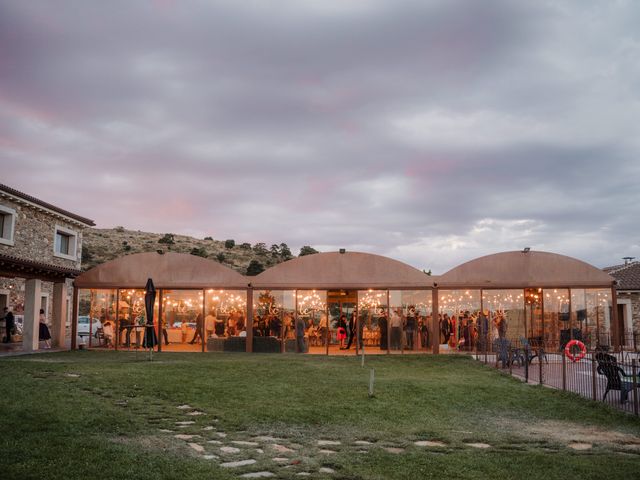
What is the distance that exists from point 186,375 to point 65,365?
12.3 ft

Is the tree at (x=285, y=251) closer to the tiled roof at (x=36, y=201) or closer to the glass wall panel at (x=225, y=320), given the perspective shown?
the tiled roof at (x=36, y=201)

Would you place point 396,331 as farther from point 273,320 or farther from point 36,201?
point 36,201

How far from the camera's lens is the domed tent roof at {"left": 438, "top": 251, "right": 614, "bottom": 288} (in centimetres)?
2295

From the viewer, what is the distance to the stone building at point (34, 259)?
68.0 feet

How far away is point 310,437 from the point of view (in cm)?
793

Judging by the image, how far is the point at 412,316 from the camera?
75.9 feet

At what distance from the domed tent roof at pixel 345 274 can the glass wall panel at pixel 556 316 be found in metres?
4.69

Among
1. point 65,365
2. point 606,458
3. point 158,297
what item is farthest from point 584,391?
point 158,297

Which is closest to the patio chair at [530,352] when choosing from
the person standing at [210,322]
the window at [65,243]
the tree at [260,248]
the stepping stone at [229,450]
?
the stepping stone at [229,450]

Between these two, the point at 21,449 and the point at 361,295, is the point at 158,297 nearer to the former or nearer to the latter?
the point at 361,295

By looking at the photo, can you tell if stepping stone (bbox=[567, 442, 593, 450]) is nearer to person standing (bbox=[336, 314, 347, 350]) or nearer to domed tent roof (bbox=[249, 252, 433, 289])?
domed tent roof (bbox=[249, 252, 433, 289])

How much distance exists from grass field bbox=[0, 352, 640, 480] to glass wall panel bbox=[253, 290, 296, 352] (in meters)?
8.60

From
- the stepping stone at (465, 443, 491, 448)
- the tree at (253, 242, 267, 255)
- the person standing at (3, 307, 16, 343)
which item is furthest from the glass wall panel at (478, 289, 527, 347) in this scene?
the tree at (253, 242, 267, 255)

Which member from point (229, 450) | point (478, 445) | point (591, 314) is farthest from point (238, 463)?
point (591, 314)
